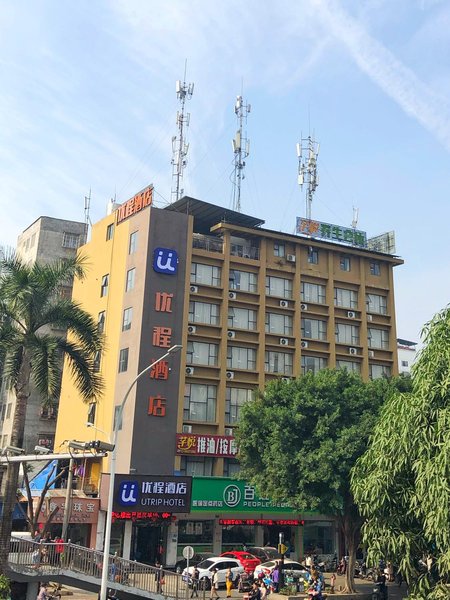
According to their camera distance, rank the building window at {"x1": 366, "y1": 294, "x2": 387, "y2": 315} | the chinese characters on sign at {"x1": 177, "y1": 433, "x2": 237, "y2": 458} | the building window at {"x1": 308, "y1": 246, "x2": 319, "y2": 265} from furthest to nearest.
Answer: the building window at {"x1": 366, "y1": 294, "x2": 387, "y2": 315} → the building window at {"x1": 308, "y1": 246, "x2": 319, "y2": 265} → the chinese characters on sign at {"x1": 177, "y1": 433, "x2": 237, "y2": 458}

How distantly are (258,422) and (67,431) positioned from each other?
68.0ft

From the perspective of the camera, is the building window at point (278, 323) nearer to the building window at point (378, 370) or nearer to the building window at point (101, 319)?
the building window at point (378, 370)

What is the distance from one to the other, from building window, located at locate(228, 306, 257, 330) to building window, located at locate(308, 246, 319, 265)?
702cm

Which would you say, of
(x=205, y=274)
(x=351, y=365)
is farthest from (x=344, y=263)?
(x=205, y=274)

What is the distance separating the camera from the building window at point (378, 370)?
2101 inches

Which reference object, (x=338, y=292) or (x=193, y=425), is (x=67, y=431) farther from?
(x=338, y=292)

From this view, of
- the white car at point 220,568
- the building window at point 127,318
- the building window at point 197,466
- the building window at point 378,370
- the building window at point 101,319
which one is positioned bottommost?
the white car at point 220,568

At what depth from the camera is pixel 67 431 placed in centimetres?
5206

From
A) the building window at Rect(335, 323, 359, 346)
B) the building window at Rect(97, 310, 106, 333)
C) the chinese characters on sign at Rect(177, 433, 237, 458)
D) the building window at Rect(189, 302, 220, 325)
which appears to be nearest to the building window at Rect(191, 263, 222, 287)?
the building window at Rect(189, 302, 220, 325)

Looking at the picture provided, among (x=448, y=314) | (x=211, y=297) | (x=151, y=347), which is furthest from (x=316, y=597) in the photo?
(x=211, y=297)

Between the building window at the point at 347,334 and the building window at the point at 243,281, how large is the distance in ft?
26.2

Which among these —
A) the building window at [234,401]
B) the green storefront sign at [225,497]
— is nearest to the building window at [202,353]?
the building window at [234,401]

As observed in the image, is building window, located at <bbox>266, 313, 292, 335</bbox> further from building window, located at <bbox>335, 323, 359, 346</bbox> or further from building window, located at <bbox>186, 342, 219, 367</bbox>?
building window, located at <bbox>186, 342, 219, 367</bbox>

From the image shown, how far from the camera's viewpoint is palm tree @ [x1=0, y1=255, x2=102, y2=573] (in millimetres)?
25406
